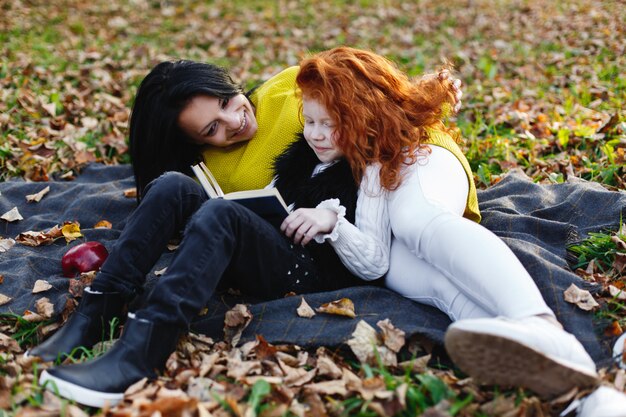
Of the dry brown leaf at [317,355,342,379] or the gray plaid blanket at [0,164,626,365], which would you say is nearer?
the dry brown leaf at [317,355,342,379]

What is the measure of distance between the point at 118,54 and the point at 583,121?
558cm

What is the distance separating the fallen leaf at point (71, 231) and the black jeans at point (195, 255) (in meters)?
1.05

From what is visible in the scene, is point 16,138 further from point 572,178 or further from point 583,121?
point 583,121

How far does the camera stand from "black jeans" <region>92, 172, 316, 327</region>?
8.09ft

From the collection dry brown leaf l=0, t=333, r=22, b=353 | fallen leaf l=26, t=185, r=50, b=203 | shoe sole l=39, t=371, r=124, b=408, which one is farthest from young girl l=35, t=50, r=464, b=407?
fallen leaf l=26, t=185, r=50, b=203

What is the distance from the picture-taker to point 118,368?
240 centimetres

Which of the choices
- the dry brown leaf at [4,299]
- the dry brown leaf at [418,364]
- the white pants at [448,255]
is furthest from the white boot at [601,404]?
the dry brown leaf at [4,299]

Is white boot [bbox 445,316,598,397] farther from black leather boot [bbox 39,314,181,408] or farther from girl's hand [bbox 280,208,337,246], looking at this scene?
black leather boot [bbox 39,314,181,408]

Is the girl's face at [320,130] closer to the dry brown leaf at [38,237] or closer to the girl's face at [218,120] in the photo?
the girl's face at [218,120]

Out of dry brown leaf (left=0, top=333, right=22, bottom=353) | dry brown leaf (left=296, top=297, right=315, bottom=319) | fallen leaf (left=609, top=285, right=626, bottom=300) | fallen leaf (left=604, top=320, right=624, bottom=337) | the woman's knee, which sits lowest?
dry brown leaf (left=0, top=333, right=22, bottom=353)

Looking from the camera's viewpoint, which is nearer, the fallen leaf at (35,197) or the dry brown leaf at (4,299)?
the dry brown leaf at (4,299)

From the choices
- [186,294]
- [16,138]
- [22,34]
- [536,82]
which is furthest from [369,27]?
[186,294]

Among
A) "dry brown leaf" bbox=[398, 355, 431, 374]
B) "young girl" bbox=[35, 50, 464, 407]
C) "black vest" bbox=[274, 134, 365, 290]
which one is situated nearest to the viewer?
"young girl" bbox=[35, 50, 464, 407]

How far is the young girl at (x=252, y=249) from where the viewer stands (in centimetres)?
242
